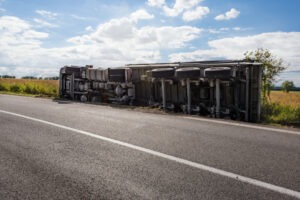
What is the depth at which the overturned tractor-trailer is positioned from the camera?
8586mm

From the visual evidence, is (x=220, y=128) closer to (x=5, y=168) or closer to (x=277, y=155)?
(x=277, y=155)

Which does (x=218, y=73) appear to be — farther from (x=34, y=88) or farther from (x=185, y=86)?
(x=34, y=88)

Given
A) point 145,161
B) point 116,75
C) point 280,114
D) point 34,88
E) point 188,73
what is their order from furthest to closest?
point 34,88 < point 116,75 < point 188,73 < point 280,114 < point 145,161

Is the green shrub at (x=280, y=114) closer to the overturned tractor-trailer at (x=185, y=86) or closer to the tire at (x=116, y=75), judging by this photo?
the overturned tractor-trailer at (x=185, y=86)

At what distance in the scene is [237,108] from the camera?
8.77 metres

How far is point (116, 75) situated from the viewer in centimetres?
1240

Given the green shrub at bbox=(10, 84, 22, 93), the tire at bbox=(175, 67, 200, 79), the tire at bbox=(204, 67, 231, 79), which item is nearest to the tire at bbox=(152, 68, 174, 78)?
the tire at bbox=(175, 67, 200, 79)

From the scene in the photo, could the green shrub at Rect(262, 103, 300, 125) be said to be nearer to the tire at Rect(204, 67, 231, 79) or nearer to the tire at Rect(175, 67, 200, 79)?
the tire at Rect(204, 67, 231, 79)

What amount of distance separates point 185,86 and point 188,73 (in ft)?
2.69

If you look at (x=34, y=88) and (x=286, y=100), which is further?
(x=34, y=88)

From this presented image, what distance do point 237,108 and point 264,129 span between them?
2.62 m

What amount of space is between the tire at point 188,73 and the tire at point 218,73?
474 mm

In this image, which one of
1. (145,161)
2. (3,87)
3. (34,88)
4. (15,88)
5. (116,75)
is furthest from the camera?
(3,87)

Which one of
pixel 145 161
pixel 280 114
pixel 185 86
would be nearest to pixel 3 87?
pixel 185 86
